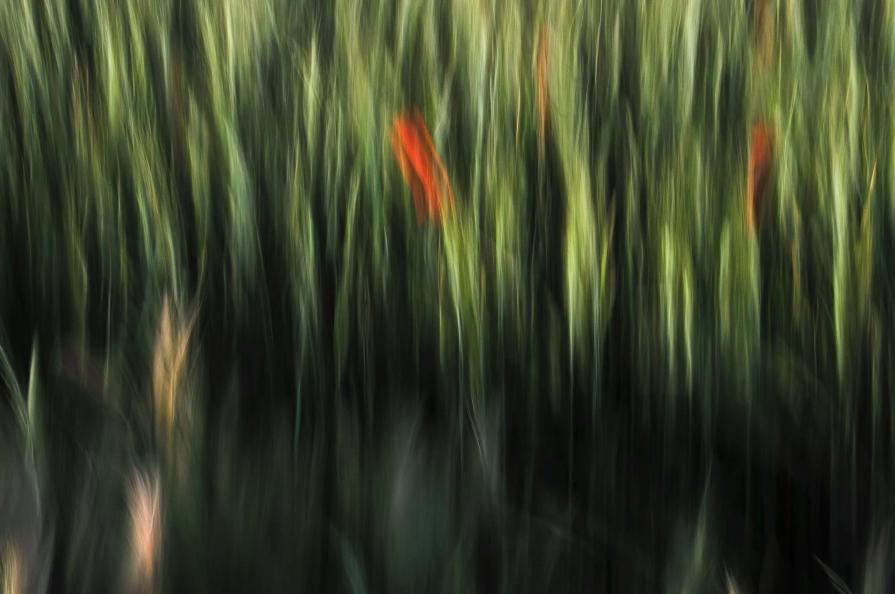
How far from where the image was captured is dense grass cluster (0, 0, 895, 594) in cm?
59

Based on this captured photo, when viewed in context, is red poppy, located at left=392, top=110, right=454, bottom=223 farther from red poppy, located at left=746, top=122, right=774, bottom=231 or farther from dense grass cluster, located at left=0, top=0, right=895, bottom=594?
red poppy, located at left=746, top=122, right=774, bottom=231

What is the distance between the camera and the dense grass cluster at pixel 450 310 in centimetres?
59

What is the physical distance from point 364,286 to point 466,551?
17cm

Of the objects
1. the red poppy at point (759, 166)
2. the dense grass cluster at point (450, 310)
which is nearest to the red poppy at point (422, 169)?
the dense grass cluster at point (450, 310)

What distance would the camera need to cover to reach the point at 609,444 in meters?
0.63

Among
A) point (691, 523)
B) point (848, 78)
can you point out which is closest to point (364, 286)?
point (691, 523)

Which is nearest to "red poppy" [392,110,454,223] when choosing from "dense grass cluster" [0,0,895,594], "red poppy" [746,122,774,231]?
"dense grass cluster" [0,0,895,594]

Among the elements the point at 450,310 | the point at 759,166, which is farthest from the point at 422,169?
the point at 759,166

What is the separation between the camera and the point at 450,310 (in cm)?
65

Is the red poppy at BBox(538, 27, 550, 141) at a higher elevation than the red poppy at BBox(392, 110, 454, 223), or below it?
higher

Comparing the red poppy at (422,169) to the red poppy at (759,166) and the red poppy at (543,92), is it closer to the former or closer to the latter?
the red poppy at (543,92)

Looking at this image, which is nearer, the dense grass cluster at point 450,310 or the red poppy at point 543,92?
the dense grass cluster at point 450,310

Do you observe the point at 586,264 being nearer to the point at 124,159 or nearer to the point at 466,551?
the point at 466,551

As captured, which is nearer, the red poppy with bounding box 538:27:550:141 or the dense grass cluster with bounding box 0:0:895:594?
the dense grass cluster with bounding box 0:0:895:594
